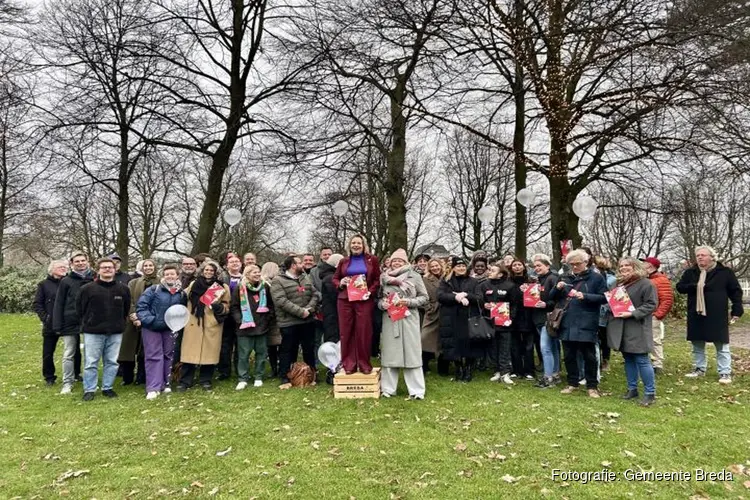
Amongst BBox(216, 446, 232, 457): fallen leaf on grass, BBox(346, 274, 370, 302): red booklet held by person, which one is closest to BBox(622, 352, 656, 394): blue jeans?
BBox(346, 274, 370, 302): red booklet held by person

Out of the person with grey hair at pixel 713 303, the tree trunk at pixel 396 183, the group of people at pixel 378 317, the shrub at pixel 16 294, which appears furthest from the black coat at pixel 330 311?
the shrub at pixel 16 294

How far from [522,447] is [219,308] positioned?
14.9ft

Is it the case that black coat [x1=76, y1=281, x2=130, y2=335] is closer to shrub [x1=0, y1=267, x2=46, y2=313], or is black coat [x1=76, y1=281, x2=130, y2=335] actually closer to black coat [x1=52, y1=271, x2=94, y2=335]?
black coat [x1=52, y1=271, x2=94, y2=335]

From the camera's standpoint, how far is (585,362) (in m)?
6.81

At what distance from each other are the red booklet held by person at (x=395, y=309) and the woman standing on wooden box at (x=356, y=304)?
1.05 feet

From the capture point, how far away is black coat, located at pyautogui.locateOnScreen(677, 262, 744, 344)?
7.30 metres

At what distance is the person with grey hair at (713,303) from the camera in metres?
7.32

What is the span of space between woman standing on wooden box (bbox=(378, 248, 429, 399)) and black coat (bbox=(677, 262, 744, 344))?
4411mm

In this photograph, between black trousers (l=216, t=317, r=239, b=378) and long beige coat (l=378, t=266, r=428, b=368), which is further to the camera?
black trousers (l=216, t=317, r=239, b=378)

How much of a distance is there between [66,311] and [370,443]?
5078mm

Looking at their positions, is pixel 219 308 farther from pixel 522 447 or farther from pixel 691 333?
pixel 691 333

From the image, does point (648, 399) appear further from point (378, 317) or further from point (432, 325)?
point (378, 317)

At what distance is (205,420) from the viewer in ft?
18.9

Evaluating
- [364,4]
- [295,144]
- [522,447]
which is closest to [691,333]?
[522,447]
